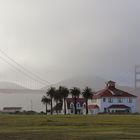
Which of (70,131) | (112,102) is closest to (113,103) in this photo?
(112,102)

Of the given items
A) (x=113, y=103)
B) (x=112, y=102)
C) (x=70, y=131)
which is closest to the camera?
(x=70, y=131)

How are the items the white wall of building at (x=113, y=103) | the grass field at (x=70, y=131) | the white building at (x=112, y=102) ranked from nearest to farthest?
1. the grass field at (x=70, y=131)
2. the white building at (x=112, y=102)
3. the white wall of building at (x=113, y=103)

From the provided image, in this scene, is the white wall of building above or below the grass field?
above

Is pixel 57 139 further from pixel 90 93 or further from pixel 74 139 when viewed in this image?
pixel 90 93

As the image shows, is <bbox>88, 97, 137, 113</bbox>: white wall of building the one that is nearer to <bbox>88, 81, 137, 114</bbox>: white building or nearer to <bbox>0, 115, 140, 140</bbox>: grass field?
<bbox>88, 81, 137, 114</bbox>: white building

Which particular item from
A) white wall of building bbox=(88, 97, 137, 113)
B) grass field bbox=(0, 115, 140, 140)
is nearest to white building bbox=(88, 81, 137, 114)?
white wall of building bbox=(88, 97, 137, 113)


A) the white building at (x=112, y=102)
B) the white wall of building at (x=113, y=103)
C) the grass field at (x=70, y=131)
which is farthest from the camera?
the white wall of building at (x=113, y=103)

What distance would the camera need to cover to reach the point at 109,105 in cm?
19375

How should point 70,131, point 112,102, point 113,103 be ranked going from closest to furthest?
1. point 70,131
2. point 113,103
3. point 112,102

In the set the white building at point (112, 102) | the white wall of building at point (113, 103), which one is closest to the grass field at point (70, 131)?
the white building at point (112, 102)

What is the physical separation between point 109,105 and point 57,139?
507 ft

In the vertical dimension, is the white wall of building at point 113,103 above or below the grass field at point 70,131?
above

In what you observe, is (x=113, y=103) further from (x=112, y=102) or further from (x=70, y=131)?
(x=70, y=131)

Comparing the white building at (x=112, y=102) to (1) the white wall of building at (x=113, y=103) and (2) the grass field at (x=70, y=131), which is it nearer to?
(1) the white wall of building at (x=113, y=103)
